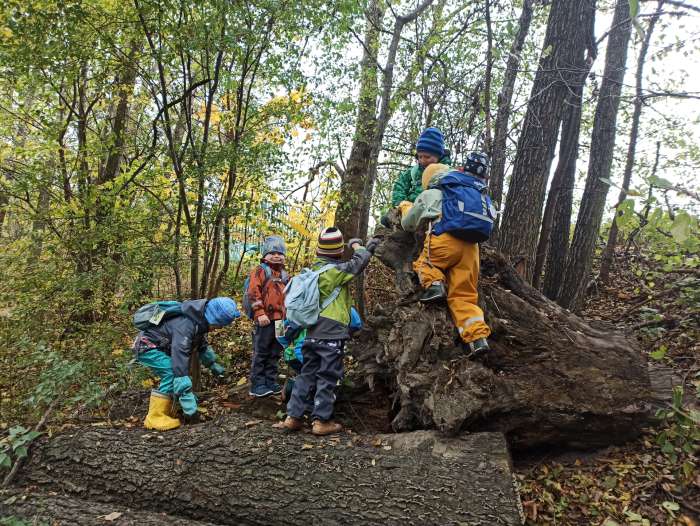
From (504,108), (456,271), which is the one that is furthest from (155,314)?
(504,108)

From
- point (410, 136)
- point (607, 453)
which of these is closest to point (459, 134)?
point (410, 136)

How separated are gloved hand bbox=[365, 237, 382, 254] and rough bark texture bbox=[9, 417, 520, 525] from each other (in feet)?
6.11

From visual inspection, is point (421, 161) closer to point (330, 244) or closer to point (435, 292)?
point (330, 244)

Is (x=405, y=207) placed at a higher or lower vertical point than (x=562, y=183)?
lower

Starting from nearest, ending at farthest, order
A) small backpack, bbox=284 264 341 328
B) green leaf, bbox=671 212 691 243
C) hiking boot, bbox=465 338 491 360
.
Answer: green leaf, bbox=671 212 691 243
hiking boot, bbox=465 338 491 360
small backpack, bbox=284 264 341 328

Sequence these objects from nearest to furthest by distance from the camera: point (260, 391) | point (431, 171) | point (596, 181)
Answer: point (431, 171), point (260, 391), point (596, 181)

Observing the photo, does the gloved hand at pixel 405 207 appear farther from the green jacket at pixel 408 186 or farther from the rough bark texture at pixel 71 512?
the rough bark texture at pixel 71 512

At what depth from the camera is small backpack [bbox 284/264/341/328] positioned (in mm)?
4020

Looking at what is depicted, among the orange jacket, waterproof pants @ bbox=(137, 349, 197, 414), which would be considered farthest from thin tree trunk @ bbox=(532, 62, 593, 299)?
waterproof pants @ bbox=(137, 349, 197, 414)

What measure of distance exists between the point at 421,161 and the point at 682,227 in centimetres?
368

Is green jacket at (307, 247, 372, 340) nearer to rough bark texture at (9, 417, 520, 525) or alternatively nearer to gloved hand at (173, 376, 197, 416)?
rough bark texture at (9, 417, 520, 525)

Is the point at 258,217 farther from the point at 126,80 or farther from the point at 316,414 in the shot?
the point at 126,80

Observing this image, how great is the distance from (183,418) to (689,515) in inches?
176

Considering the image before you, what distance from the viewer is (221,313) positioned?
439cm
